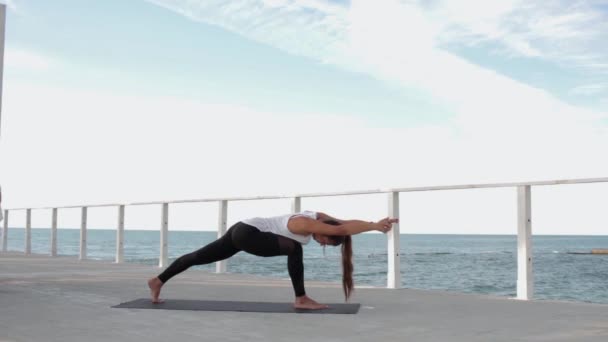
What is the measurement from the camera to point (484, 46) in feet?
79.0

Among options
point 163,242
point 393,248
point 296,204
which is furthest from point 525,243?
point 163,242

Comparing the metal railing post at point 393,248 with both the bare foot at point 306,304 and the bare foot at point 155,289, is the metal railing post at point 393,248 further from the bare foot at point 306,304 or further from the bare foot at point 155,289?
the bare foot at point 155,289

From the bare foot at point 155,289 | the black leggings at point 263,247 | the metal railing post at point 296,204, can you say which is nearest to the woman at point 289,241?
the black leggings at point 263,247

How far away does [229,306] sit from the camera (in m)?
4.51

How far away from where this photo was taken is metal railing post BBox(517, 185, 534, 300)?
5.23 meters

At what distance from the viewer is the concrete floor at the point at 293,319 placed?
3.35m

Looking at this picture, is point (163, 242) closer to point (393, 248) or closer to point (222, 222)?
point (222, 222)

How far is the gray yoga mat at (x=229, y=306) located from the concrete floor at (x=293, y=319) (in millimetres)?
126

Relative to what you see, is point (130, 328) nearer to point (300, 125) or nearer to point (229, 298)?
point (229, 298)

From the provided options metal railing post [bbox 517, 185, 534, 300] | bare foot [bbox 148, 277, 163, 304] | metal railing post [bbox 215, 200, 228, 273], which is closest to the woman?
bare foot [bbox 148, 277, 163, 304]

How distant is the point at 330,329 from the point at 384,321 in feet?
1.38

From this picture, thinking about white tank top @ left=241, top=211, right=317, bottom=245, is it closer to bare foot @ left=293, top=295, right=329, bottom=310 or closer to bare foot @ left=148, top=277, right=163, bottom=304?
bare foot @ left=293, top=295, right=329, bottom=310

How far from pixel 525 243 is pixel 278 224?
1.97 m

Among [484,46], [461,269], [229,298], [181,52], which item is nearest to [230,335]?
[229,298]
